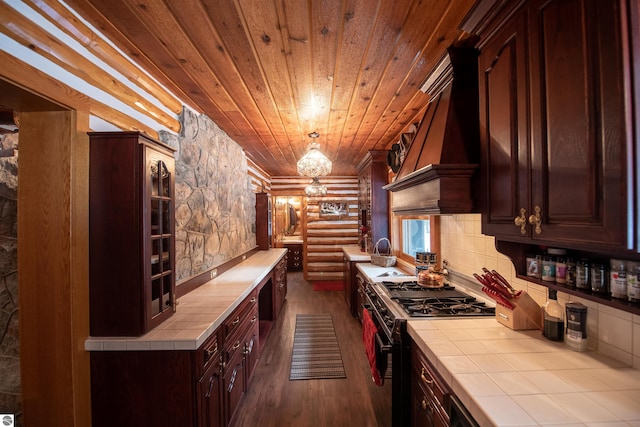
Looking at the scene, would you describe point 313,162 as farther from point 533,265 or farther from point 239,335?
point 533,265

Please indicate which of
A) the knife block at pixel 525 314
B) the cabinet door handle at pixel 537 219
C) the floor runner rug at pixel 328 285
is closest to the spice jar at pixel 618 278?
the cabinet door handle at pixel 537 219

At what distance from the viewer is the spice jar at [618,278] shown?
97 cm

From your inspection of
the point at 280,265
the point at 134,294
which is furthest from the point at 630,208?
the point at 280,265

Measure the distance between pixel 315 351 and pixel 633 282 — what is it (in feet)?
9.94

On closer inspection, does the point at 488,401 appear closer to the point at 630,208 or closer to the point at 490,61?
the point at 630,208

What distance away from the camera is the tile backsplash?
1.15 m

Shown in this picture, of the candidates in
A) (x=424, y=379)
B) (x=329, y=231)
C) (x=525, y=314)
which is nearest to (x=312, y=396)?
(x=424, y=379)

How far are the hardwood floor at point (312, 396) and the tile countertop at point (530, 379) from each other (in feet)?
3.67

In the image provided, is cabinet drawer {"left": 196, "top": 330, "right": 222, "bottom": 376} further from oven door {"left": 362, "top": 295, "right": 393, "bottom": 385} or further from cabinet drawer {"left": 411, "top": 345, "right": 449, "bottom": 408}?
cabinet drawer {"left": 411, "top": 345, "right": 449, "bottom": 408}

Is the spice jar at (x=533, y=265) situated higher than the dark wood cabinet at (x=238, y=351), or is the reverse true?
the spice jar at (x=533, y=265)

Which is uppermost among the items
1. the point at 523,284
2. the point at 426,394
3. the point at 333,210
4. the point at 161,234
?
the point at 333,210

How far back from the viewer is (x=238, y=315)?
87.2 inches

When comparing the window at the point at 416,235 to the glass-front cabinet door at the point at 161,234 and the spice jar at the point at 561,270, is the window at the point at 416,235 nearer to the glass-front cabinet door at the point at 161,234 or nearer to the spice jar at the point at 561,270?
the spice jar at the point at 561,270

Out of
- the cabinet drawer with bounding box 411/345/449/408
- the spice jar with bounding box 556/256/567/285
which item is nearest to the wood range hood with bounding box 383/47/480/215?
the spice jar with bounding box 556/256/567/285
